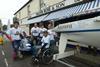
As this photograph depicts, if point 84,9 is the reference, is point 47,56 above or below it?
below

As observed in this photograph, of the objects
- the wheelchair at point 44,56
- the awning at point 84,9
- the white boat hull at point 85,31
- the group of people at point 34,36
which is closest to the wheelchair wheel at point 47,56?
the wheelchair at point 44,56

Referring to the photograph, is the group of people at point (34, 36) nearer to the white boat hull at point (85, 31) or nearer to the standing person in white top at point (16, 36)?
the standing person in white top at point (16, 36)

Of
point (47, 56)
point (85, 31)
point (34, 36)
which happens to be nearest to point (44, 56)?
point (47, 56)

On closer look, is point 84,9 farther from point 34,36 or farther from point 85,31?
point 34,36

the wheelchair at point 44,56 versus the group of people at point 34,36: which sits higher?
the group of people at point 34,36

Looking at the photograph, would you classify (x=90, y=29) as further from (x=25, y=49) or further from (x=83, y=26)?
(x=25, y=49)

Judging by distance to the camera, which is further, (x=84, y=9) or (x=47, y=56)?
(x=84, y=9)

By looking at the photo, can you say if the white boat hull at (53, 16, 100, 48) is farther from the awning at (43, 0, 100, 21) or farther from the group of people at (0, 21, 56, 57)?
the group of people at (0, 21, 56, 57)

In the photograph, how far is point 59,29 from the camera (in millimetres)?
9414

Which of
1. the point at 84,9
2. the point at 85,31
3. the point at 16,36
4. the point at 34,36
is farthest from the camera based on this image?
the point at 34,36

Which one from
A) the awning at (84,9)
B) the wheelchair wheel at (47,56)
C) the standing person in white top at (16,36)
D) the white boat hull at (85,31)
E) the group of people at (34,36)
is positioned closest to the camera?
the white boat hull at (85,31)

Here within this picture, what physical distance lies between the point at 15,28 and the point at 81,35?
517cm

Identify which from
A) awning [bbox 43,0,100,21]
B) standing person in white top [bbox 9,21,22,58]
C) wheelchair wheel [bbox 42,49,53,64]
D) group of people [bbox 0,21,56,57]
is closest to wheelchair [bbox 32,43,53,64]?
wheelchair wheel [bbox 42,49,53,64]

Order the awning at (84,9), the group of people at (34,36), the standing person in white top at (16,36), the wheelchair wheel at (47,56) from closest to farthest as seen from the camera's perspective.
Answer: the awning at (84,9)
the wheelchair wheel at (47,56)
the group of people at (34,36)
the standing person in white top at (16,36)
